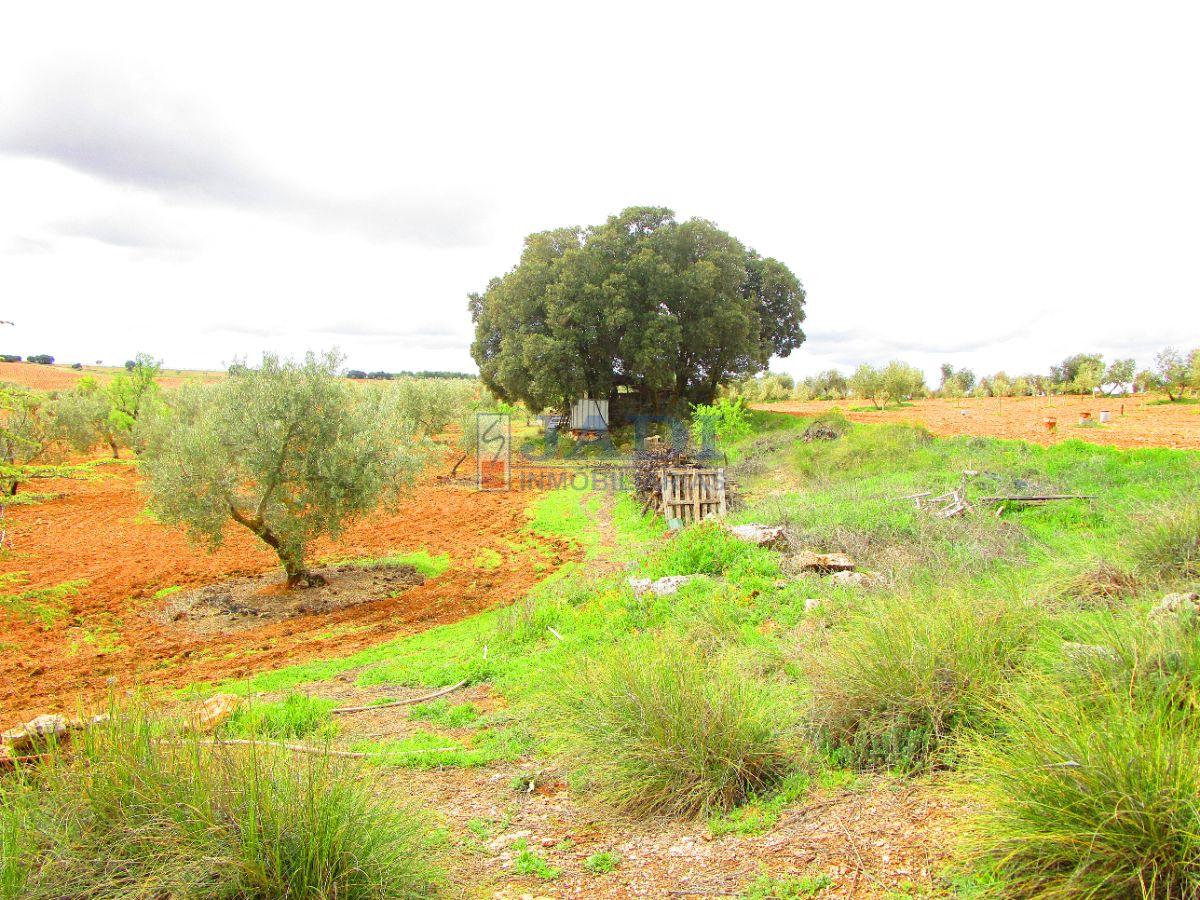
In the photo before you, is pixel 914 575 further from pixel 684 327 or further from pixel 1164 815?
pixel 684 327

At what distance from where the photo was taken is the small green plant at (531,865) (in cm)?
341

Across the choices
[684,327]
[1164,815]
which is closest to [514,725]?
[1164,815]

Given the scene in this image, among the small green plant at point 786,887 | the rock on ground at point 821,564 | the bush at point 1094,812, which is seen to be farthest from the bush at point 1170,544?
the small green plant at point 786,887

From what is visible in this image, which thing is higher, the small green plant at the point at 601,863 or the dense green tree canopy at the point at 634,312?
the dense green tree canopy at the point at 634,312

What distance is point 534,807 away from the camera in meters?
4.27

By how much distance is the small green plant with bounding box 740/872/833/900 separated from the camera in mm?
2926

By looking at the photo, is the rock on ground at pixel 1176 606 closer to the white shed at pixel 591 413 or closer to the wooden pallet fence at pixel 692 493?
the wooden pallet fence at pixel 692 493

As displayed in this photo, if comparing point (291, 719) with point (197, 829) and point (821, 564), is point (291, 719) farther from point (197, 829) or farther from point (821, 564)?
point (821, 564)

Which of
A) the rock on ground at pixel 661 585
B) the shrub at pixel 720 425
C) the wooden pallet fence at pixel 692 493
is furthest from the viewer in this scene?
the shrub at pixel 720 425

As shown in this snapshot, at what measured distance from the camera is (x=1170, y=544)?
6477 millimetres

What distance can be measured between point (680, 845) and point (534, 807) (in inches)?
→ 45.9

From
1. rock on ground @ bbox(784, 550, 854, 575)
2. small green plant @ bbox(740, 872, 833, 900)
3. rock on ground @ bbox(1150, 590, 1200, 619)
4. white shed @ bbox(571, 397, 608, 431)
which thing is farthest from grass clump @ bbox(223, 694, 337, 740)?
white shed @ bbox(571, 397, 608, 431)

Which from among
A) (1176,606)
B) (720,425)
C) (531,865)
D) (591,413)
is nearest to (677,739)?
(531,865)

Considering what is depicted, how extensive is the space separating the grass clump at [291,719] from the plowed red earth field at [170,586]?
3.09ft
